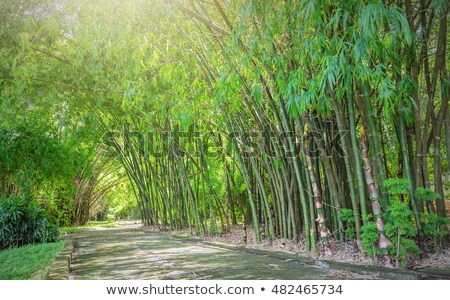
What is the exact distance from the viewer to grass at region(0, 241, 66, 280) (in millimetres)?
3732

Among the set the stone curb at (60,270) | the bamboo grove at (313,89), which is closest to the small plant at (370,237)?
the bamboo grove at (313,89)

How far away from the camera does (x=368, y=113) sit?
3.23 meters

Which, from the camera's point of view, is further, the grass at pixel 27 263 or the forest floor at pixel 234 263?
the grass at pixel 27 263

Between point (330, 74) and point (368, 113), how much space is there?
96 cm

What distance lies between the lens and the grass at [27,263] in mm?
3732

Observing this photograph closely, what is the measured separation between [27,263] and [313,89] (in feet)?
12.2

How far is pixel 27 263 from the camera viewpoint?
4562 mm

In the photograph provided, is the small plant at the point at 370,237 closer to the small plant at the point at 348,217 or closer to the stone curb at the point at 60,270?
the small plant at the point at 348,217

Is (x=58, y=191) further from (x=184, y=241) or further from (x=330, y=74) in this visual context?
(x=330, y=74)

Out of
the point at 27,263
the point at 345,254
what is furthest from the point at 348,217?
the point at 27,263

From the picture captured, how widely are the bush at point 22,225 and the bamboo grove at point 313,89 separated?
2.27 m

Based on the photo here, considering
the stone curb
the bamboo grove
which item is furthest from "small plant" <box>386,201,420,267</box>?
the stone curb

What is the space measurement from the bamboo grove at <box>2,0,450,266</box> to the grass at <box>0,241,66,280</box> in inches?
72.9

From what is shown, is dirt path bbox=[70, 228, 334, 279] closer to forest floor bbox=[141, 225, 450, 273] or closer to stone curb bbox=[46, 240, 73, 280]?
stone curb bbox=[46, 240, 73, 280]
